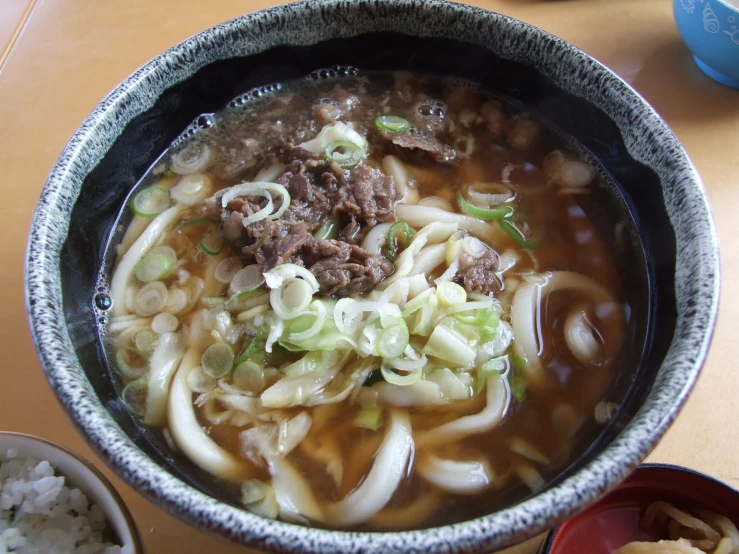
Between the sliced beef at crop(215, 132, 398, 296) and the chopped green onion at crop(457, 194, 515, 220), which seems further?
→ the chopped green onion at crop(457, 194, 515, 220)

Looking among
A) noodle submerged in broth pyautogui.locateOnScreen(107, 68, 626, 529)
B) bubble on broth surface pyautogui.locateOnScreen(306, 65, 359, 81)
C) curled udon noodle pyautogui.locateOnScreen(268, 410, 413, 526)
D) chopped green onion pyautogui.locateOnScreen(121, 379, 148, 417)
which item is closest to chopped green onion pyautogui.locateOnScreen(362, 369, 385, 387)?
noodle submerged in broth pyautogui.locateOnScreen(107, 68, 626, 529)

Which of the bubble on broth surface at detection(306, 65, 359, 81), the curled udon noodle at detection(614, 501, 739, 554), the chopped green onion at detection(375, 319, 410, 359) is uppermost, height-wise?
the bubble on broth surface at detection(306, 65, 359, 81)

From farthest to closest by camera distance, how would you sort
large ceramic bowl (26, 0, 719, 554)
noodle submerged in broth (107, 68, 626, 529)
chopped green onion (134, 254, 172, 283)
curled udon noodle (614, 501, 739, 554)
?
1. chopped green onion (134, 254, 172, 283)
2. noodle submerged in broth (107, 68, 626, 529)
3. curled udon noodle (614, 501, 739, 554)
4. large ceramic bowl (26, 0, 719, 554)

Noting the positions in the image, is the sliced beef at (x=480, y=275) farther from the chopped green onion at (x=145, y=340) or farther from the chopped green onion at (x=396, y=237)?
the chopped green onion at (x=145, y=340)

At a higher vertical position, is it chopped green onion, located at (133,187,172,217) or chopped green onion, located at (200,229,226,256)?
chopped green onion, located at (133,187,172,217)

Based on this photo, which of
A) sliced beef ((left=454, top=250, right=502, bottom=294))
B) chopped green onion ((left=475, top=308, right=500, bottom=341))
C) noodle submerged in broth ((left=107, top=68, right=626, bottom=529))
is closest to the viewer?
noodle submerged in broth ((left=107, top=68, right=626, bottom=529))

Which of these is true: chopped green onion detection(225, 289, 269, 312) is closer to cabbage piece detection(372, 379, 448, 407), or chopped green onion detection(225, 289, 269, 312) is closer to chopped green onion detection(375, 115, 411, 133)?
cabbage piece detection(372, 379, 448, 407)

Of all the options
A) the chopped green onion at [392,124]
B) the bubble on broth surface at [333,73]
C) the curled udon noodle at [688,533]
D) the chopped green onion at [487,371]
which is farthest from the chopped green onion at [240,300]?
Answer: the curled udon noodle at [688,533]

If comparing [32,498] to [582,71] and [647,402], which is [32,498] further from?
[582,71]
